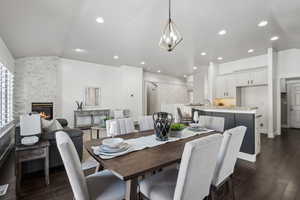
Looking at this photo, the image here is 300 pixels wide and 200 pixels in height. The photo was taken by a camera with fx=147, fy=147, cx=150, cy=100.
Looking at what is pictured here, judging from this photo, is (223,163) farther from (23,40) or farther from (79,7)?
(23,40)

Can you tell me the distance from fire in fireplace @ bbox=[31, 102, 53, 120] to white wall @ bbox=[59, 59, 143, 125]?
1.64ft

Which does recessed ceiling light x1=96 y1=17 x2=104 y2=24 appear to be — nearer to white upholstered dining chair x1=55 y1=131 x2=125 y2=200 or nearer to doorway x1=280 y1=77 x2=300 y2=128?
white upholstered dining chair x1=55 y1=131 x2=125 y2=200

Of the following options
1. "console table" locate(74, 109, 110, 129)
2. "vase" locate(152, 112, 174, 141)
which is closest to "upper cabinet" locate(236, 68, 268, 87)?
"vase" locate(152, 112, 174, 141)

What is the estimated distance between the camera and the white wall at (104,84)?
607 centimetres


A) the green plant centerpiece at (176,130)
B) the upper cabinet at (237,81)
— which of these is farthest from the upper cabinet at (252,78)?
the green plant centerpiece at (176,130)

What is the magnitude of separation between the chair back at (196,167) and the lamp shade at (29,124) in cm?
223

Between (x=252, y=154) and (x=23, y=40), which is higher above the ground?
(x=23, y=40)

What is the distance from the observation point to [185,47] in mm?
4918

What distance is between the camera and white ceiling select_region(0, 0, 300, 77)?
281cm

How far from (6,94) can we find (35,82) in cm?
122

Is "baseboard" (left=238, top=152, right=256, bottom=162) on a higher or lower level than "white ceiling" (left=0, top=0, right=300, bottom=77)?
lower

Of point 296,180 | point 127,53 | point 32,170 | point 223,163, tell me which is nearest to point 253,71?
point 296,180

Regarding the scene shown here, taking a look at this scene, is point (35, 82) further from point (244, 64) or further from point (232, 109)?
point (244, 64)

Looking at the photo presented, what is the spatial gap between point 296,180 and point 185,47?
4142 mm
